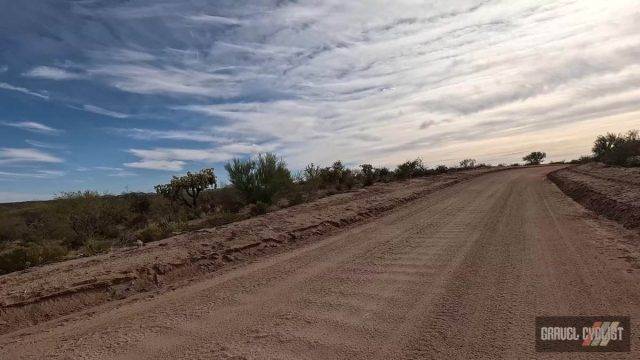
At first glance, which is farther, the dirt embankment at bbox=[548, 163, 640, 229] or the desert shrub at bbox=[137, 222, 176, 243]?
the desert shrub at bbox=[137, 222, 176, 243]

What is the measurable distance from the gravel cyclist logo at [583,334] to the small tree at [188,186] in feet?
89.2

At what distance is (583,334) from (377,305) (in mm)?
2532

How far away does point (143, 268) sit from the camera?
33.0ft

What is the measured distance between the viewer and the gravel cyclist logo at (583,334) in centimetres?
497

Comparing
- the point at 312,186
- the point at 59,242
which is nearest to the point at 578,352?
the point at 59,242

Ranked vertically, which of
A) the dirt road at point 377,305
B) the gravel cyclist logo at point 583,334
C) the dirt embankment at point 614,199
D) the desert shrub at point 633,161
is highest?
the desert shrub at point 633,161

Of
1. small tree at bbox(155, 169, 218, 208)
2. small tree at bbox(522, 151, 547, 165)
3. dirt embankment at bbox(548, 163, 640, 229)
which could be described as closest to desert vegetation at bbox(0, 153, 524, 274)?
small tree at bbox(155, 169, 218, 208)

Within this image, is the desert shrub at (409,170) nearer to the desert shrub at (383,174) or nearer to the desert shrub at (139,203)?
the desert shrub at (383,174)

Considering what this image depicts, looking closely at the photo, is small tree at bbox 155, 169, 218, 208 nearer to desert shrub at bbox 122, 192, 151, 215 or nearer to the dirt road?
desert shrub at bbox 122, 192, 151, 215

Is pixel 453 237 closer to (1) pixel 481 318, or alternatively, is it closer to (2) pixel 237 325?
(1) pixel 481 318

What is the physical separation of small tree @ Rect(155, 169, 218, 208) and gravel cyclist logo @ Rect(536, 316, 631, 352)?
2718 cm

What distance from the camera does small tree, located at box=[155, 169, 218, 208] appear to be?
31.1 meters

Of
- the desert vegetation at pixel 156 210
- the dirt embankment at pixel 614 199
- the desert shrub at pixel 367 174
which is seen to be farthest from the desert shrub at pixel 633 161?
the desert shrub at pixel 367 174

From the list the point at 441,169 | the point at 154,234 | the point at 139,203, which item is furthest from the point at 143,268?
the point at 441,169
